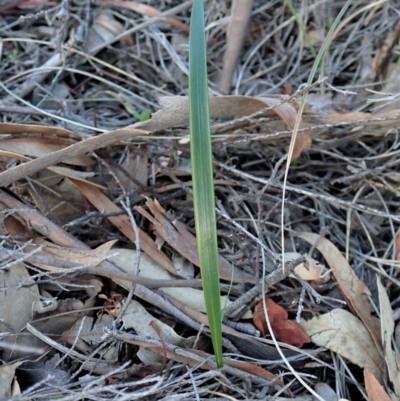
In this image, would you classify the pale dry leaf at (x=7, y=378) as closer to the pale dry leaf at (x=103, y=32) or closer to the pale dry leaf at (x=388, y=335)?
the pale dry leaf at (x=388, y=335)

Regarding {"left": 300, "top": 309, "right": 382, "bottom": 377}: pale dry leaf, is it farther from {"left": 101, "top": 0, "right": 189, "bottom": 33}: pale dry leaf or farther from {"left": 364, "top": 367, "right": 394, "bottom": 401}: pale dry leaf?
{"left": 101, "top": 0, "right": 189, "bottom": 33}: pale dry leaf

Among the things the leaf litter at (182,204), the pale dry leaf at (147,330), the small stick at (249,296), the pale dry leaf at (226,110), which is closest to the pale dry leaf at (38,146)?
the leaf litter at (182,204)

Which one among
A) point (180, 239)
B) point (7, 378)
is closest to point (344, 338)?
point (180, 239)

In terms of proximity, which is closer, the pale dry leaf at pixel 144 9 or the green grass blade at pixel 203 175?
the green grass blade at pixel 203 175

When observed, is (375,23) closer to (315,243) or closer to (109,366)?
(315,243)

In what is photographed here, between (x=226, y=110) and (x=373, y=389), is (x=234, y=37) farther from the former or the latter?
(x=373, y=389)

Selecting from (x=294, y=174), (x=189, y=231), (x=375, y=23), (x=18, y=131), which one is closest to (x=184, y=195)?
(x=189, y=231)

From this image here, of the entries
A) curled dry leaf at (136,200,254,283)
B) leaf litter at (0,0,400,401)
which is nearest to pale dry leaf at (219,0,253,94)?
leaf litter at (0,0,400,401)
